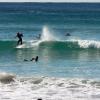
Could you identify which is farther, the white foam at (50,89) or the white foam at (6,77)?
the white foam at (6,77)

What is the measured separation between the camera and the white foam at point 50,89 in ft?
68.2

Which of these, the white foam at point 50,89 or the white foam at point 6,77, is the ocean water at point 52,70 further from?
the white foam at point 6,77

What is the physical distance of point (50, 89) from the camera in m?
22.4

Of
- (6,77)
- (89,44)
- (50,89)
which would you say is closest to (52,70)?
(6,77)

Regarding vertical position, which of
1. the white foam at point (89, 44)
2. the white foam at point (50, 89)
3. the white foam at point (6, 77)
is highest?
the white foam at point (89, 44)

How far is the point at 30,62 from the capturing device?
3209cm

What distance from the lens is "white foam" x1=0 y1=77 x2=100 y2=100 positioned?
20780 millimetres

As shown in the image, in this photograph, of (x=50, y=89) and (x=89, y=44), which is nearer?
(x=50, y=89)

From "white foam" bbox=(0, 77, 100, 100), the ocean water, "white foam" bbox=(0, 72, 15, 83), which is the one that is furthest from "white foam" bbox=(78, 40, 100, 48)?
"white foam" bbox=(0, 77, 100, 100)

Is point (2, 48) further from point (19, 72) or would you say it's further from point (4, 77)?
point (4, 77)

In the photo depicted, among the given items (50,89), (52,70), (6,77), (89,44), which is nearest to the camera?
(50,89)

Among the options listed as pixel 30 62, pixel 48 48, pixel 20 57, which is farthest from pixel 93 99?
pixel 48 48

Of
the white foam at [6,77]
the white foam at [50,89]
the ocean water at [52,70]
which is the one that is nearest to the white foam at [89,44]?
the ocean water at [52,70]

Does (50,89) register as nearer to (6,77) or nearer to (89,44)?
(6,77)
